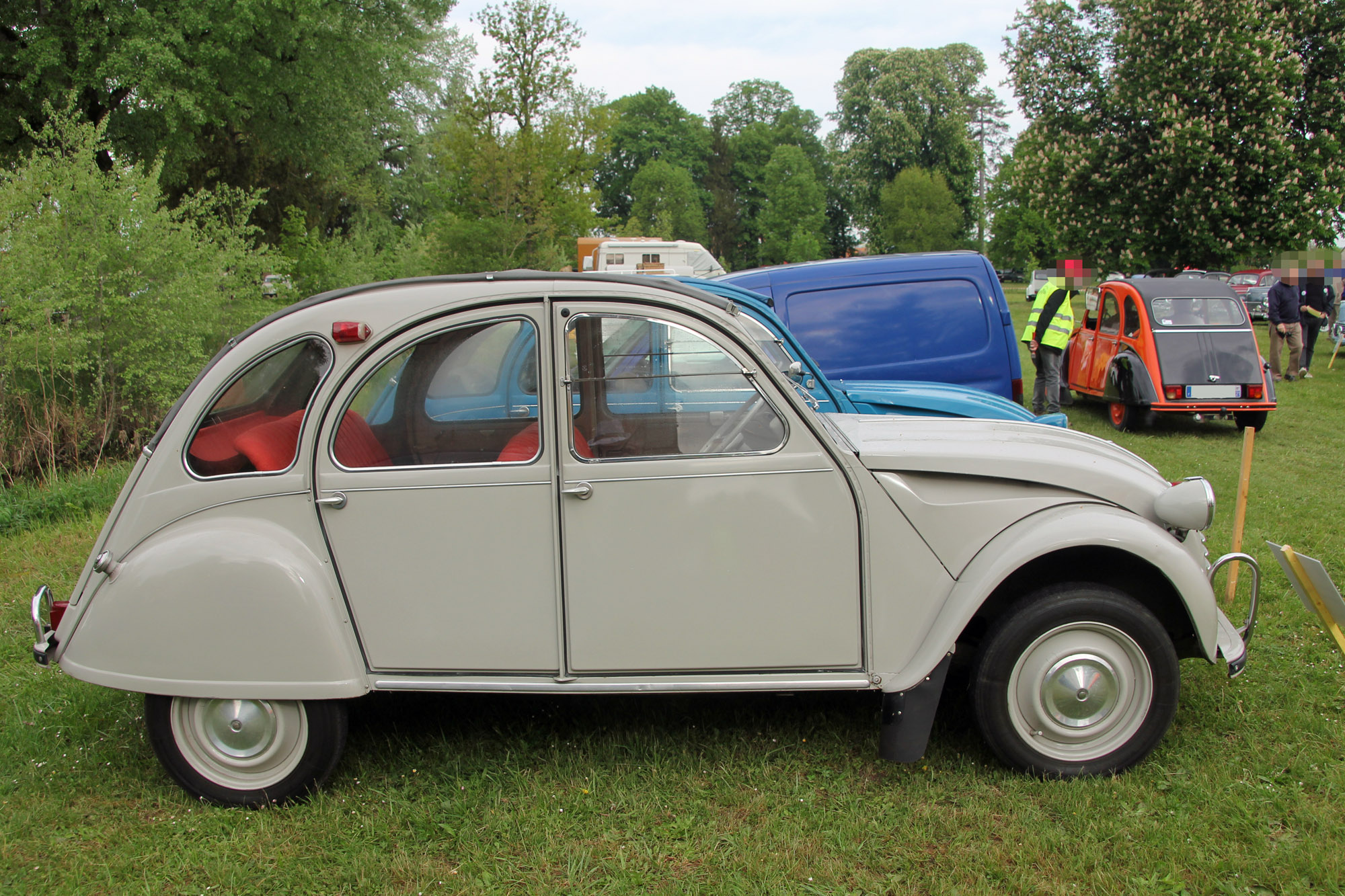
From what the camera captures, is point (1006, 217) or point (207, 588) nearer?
point (207, 588)

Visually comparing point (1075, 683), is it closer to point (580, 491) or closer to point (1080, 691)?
point (1080, 691)

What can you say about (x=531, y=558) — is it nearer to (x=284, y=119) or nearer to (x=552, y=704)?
(x=552, y=704)

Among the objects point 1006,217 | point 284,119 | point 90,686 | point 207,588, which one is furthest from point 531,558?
point 1006,217

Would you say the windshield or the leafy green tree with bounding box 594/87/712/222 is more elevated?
the leafy green tree with bounding box 594/87/712/222

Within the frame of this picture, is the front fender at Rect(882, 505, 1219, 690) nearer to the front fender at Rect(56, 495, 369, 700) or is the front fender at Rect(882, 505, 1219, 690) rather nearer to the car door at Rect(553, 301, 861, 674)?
the car door at Rect(553, 301, 861, 674)

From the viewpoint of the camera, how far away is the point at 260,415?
3.29 m

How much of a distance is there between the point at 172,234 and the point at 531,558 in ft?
27.2

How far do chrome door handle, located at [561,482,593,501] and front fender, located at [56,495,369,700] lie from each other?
3.05 feet

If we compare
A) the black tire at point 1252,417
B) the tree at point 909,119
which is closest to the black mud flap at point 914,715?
the black tire at point 1252,417

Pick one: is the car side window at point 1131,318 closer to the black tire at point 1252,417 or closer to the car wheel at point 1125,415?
the car wheel at point 1125,415

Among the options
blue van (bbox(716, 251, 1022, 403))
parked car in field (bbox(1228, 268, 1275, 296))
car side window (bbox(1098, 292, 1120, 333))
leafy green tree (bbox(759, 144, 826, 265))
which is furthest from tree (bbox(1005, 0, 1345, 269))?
leafy green tree (bbox(759, 144, 826, 265))

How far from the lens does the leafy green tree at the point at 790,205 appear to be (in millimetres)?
68688

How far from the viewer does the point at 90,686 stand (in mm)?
4473

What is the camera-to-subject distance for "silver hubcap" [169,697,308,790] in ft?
10.9
